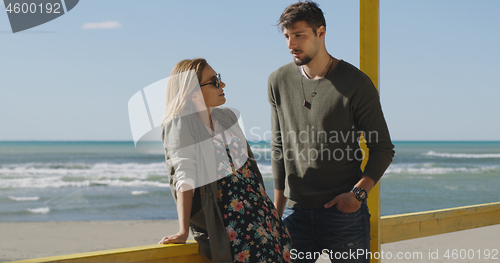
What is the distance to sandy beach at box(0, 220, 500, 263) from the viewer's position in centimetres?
533

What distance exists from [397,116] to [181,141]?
3127 cm

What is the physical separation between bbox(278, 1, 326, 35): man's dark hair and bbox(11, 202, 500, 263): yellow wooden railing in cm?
92

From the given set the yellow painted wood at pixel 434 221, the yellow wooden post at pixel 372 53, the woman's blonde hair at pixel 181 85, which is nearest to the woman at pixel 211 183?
the woman's blonde hair at pixel 181 85

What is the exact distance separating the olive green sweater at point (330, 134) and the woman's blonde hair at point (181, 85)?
44 cm

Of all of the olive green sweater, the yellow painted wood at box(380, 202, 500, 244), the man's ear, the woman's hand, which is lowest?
the yellow painted wood at box(380, 202, 500, 244)

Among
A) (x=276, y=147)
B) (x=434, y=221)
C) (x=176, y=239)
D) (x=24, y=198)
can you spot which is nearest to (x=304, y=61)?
(x=276, y=147)

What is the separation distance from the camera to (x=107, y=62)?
35.8 metres

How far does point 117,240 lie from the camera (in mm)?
7434

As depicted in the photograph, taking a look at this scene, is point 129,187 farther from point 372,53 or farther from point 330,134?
point 330,134

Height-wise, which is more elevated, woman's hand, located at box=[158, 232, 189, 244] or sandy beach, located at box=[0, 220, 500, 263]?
woman's hand, located at box=[158, 232, 189, 244]

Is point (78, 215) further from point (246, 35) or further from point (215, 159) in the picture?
point (246, 35)

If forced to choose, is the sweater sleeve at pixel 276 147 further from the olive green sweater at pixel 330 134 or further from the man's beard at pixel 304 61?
the man's beard at pixel 304 61

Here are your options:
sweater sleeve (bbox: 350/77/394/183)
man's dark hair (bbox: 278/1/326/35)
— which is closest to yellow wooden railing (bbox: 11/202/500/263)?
sweater sleeve (bbox: 350/77/394/183)

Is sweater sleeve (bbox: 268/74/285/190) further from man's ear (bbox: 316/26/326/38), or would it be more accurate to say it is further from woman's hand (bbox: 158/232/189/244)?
woman's hand (bbox: 158/232/189/244)
